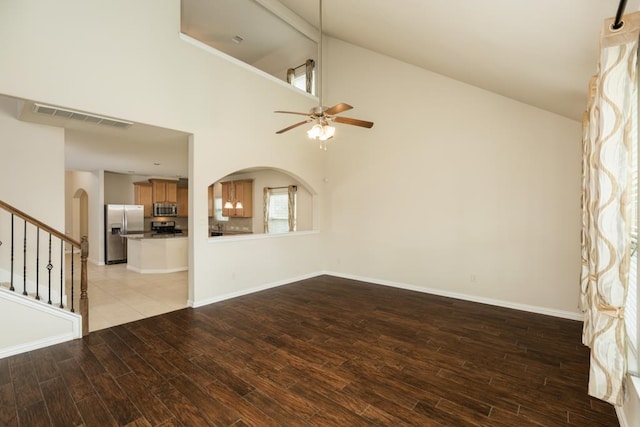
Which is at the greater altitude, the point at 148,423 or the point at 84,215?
the point at 84,215

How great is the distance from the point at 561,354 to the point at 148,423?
4021 mm

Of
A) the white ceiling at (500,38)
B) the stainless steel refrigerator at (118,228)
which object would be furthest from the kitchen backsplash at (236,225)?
the white ceiling at (500,38)

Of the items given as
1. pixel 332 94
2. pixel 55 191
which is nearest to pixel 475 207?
pixel 332 94

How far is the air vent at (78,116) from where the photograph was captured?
331cm

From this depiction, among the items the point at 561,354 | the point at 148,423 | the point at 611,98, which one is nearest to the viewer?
the point at 611,98

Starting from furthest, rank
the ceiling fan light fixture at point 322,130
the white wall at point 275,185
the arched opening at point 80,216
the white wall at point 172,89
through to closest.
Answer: the arched opening at point 80,216 < the white wall at point 275,185 < the ceiling fan light fixture at point 322,130 < the white wall at point 172,89

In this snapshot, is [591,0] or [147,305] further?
[147,305]

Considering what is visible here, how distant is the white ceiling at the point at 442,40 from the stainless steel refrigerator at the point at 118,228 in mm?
1616

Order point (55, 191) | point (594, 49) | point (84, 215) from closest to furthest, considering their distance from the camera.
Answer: point (594, 49) → point (55, 191) → point (84, 215)

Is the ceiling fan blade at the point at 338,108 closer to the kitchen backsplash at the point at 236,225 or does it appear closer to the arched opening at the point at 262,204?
the arched opening at the point at 262,204

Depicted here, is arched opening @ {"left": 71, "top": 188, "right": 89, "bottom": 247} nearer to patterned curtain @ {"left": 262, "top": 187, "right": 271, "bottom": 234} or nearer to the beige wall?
patterned curtain @ {"left": 262, "top": 187, "right": 271, "bottom": 234}

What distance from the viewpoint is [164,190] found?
9.83m

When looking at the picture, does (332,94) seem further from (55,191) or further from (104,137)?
(55,191)

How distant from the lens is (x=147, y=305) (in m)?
4.61
